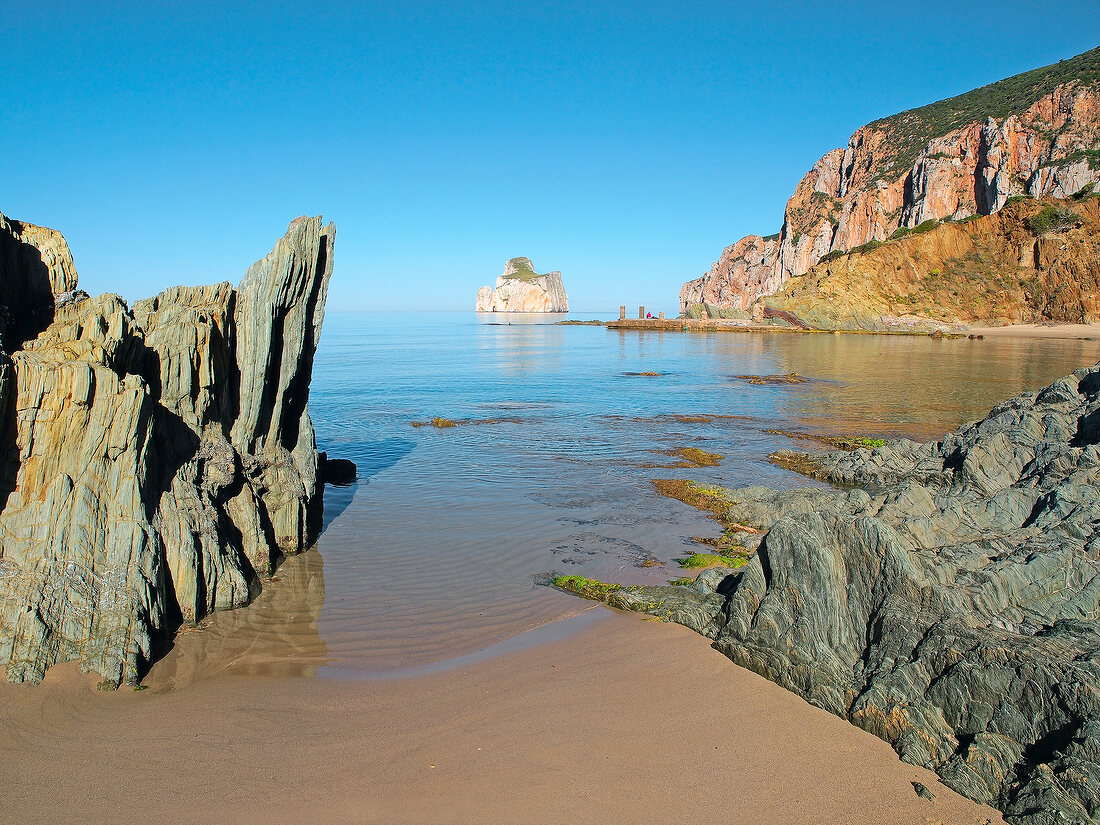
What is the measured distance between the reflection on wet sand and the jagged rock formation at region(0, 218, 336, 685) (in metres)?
→ 0.22

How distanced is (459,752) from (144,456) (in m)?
4.42

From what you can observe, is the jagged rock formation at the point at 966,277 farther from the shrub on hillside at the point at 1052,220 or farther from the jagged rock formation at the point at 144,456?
the jagged rock formation at the point at 144,456

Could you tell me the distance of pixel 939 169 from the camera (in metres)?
103

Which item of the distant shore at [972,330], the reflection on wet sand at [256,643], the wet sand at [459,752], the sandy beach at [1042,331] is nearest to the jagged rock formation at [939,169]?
the distant shore at [972,330]

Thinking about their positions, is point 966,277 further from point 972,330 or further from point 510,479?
point 510,479

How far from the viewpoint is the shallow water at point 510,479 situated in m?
7.74

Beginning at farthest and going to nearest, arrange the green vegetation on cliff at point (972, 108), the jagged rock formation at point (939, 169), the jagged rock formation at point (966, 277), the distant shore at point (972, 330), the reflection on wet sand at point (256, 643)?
the green vegetation on cliff at point (972, 108) < the jagged rock formation at point (939, 169) < the jagged rock formation at point (966, 277) < the distant shore at point (972, 330) < the reflection on wet sand at point (256, 643)

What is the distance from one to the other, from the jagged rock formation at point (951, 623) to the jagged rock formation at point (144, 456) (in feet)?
16.1

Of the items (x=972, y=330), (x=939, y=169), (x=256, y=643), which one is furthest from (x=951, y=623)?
(x=939, y=169)

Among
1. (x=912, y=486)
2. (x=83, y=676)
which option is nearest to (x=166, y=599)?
(x=83, y=676)

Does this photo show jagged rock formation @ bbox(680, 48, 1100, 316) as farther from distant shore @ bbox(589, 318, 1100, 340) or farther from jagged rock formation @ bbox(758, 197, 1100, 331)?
jagged rock formation @ bbox(758, 197, 1100, 331)

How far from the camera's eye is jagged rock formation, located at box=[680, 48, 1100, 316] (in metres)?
93.1

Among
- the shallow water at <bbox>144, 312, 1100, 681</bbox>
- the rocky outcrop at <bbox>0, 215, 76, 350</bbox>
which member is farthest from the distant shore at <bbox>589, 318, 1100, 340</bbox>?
the rocky outcrop at <bbox>0, 215, 76, 350</bbox>

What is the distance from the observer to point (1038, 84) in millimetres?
107875
